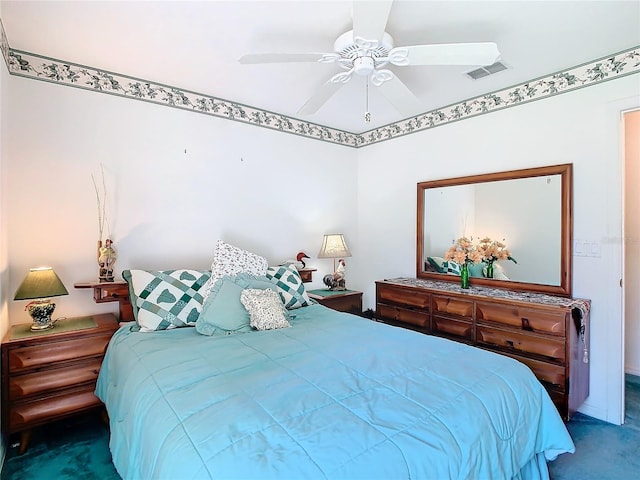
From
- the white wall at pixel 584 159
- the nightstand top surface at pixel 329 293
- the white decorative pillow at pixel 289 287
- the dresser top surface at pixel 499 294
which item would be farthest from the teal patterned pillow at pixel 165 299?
the white wall at pixel 584 159

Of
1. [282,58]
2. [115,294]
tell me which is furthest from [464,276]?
[115,294]

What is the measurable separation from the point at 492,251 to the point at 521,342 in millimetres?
854

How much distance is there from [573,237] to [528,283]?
488 millimetres

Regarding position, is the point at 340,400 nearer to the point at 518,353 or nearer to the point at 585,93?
the point at 518,353

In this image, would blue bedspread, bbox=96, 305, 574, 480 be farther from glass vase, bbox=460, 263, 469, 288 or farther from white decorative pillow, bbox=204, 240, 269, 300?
glass vase, bbox=460, 263, 469, 288

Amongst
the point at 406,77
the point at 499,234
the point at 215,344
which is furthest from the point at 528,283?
the point at 215,344

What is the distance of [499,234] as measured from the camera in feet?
9.71

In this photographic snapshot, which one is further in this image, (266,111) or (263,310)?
(266,111)

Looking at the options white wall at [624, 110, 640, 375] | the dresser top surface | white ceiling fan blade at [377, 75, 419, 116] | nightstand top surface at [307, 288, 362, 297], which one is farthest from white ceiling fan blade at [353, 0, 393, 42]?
white wall at [624, 110, 640, 375]

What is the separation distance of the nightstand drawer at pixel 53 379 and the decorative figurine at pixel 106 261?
1.93 feet

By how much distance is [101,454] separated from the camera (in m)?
2.01

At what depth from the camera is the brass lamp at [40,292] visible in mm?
2012

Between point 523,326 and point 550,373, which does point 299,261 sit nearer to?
point 523,326

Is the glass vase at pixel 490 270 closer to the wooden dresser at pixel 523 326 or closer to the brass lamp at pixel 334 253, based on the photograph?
the wooden dresser at pixel 523 326
